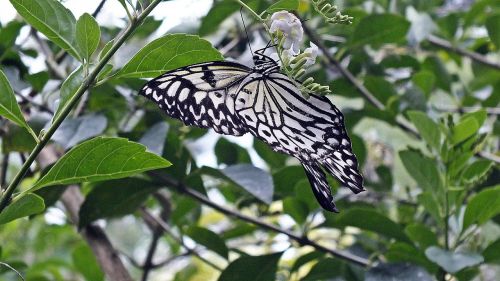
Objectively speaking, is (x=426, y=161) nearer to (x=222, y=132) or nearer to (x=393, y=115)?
(x=393, y=115)

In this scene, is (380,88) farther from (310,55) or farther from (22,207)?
(22,207)

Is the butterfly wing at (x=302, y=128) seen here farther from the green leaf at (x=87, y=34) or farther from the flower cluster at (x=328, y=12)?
the green leaf at (x=87, y=34)

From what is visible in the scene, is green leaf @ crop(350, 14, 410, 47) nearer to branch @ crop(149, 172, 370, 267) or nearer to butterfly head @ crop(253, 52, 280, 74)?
branch @ crop(149, 172, 370, 267)

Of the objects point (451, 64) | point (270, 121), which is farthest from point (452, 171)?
point (451, 64)

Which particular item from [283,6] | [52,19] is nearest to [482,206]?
[283,6]

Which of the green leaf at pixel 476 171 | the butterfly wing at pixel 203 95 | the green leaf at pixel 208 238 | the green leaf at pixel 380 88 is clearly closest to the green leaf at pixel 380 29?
the green leaf at pixel 380 88

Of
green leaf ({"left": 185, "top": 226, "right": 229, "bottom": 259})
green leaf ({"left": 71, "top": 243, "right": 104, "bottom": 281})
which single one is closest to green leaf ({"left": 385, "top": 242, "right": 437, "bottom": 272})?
green leaf ({"left": 185, "top": 226, "right": 229, "bottom": 259})
